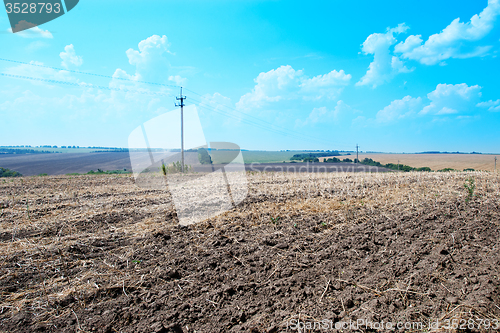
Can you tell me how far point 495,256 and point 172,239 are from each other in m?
5.97

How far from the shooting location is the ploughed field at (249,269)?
9.54ft

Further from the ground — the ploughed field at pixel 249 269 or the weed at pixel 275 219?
the weed at pixel 275 219

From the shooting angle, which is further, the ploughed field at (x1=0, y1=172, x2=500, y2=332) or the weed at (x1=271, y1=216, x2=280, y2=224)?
the weed at (x1=271, y1=216, x2=280, y2=224)

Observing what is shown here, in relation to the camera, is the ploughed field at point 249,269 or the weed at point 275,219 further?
the weed at point 275,219

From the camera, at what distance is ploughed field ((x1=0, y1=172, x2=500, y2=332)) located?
9.54ft

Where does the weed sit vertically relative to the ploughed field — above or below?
above
